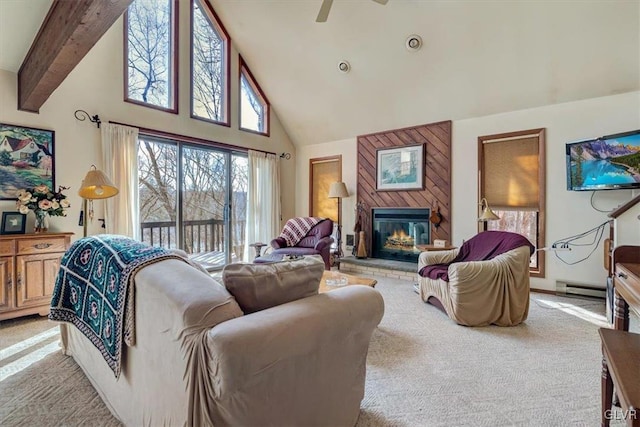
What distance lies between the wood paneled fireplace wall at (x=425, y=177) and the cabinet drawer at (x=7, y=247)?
4.56 meters

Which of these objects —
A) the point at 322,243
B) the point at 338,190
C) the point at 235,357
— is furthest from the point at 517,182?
the point at 235,357

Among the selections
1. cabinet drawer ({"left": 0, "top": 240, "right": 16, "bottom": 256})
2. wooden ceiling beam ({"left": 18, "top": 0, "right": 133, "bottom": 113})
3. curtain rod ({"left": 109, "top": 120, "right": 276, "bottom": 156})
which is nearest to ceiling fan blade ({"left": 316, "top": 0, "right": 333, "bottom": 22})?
wooden ceiling beam ({"left": 18, "top": 0, "right": 133, "bottom": 113})

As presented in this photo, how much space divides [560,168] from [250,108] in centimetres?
491

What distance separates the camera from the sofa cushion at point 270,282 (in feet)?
4.09

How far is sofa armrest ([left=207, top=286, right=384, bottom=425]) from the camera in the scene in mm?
967

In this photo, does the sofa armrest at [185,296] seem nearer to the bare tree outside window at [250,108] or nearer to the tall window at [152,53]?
the tall window at [152,53]

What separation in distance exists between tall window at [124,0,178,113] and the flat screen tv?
525 centimetres

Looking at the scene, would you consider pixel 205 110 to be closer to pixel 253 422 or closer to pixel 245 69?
pixel 245 69

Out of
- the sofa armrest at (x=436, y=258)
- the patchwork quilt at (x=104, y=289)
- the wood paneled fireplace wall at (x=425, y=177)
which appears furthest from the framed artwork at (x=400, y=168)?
the patchwork quilt at (x=104, y=289)

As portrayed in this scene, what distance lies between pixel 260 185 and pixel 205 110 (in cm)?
156

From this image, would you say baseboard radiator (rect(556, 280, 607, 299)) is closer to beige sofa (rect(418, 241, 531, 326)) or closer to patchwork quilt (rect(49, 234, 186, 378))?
beige sofa (rect(418, 241, 531, 326))

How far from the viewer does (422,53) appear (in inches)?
156

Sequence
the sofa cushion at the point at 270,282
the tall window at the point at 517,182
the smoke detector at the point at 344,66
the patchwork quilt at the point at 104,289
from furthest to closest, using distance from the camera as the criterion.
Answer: the smoke detector at the point at 344,66 → the tall window at the point at 517,182 → the patchwork quilt at the point at 104,289 → the sofa cushion at the point at 270,282

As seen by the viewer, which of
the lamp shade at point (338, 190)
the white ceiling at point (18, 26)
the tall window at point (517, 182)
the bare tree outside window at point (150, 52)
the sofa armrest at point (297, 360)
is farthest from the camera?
the lamp shade at point (338, 190)
